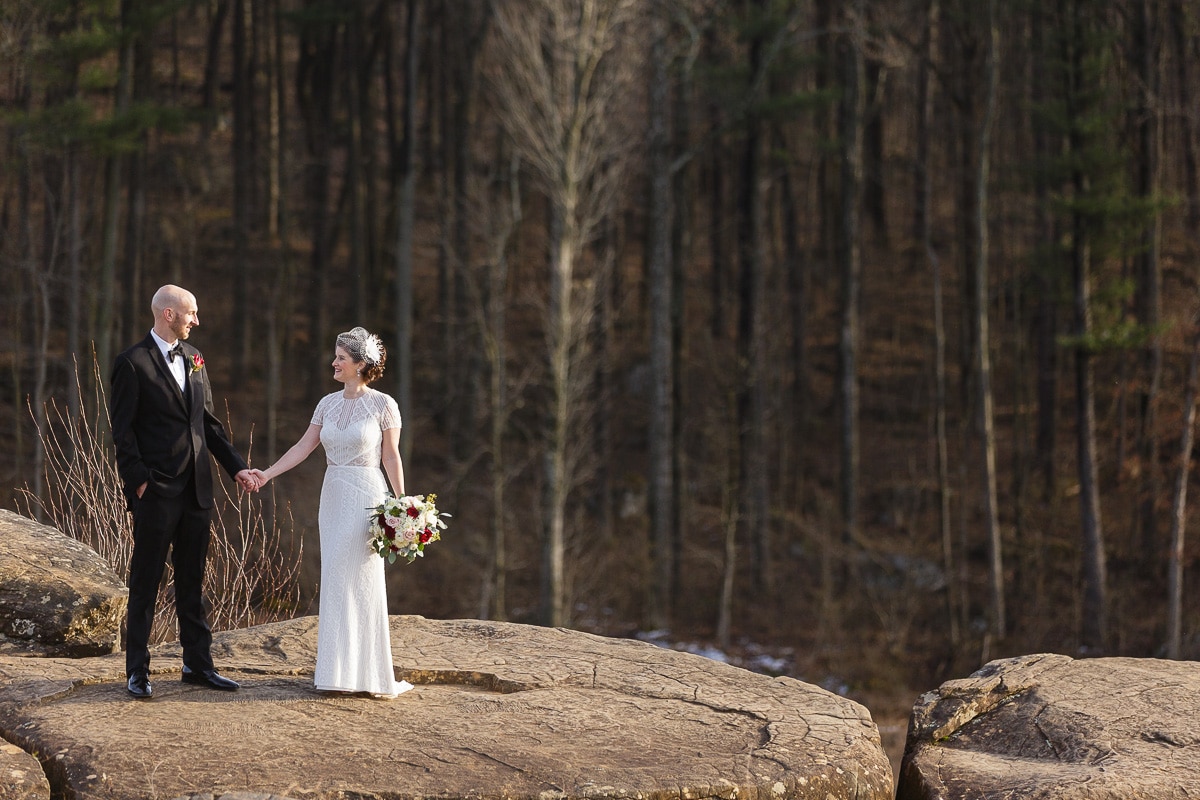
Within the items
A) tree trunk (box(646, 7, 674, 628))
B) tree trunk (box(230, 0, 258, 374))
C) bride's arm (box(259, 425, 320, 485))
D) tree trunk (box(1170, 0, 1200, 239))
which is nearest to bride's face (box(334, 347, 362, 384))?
→ bride's arm (box(259, 425, 320, 485))

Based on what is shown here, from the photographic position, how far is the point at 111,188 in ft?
75.4

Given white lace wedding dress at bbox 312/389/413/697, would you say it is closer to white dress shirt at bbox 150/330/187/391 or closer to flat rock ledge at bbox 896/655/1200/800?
white dress shirt at bbox 150/330/187/391

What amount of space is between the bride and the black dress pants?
430mm

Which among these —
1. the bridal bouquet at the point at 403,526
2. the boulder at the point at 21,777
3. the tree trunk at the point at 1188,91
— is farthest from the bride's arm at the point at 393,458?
A: the tree trunk at the point at 1188,91

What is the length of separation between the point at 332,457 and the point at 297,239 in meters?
32.1

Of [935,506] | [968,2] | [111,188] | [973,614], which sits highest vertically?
[968,2]

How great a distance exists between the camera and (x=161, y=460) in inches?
255

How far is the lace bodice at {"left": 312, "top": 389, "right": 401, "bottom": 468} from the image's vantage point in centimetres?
694

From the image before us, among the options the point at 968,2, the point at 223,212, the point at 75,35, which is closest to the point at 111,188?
the point at 75,35

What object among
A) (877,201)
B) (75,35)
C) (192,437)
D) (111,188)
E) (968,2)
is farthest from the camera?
(877,201)

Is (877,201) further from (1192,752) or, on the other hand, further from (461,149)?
(1192,752)

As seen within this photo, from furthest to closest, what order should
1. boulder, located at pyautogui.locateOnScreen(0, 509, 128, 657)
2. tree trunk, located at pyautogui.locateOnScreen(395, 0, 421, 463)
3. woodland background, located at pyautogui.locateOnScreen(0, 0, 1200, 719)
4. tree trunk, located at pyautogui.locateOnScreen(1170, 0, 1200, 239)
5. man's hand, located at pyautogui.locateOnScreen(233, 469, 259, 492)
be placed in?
tree trunk, located at pyautogui.locateOnScreen(395, 0, 421, 463) → tree trunk, located at pyautogui.locateOnScreen(1170, 0, 1200, 239) → woodland background, located at pyautogui.locateOnScreen(0, 0, 1200, 719) → boulder, located at pyautogui.locateOnScreen(0, 509, 128, 657) → man's hand, located at pyautogui.locateOnScreen(233, 469, 259, 492)

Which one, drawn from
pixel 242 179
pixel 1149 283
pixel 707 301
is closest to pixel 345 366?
pixel 1149 283

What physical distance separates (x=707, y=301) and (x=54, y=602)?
26.9 metres
